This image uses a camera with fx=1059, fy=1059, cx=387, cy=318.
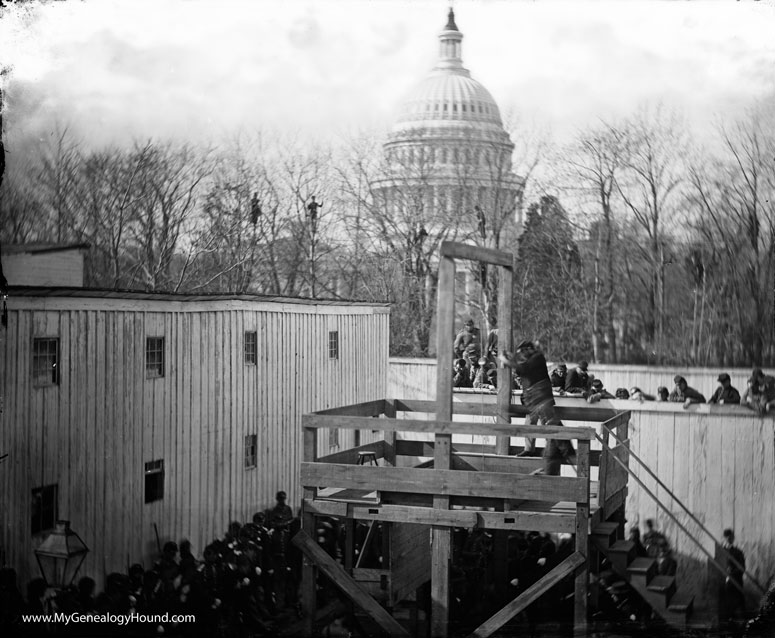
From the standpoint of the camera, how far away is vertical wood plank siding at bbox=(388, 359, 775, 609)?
7117mm

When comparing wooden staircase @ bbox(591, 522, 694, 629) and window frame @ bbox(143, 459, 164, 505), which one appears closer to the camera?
window frame @ bbox(143, 459, 164, 505)

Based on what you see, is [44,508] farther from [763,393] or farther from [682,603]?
[763,393]

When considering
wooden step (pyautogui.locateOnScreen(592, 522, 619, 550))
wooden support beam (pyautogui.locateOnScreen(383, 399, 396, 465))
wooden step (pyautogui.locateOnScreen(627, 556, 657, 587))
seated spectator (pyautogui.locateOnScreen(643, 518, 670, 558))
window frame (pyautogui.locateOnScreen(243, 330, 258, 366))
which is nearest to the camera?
wooden step (pyautogui.locateOnScreen(592, 522, 619, 550))

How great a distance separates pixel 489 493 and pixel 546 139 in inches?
90.2

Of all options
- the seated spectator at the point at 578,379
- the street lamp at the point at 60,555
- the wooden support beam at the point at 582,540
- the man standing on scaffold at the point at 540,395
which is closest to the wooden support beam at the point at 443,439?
the man standing on scaffold at the point at 540,395

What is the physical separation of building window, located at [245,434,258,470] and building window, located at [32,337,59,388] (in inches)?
55.3

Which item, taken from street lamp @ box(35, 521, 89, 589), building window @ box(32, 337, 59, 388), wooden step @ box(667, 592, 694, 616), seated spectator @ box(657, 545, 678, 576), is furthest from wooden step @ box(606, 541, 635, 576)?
building window @ box(32, 337, 59, 388)

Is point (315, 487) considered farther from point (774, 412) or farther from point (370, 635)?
point (774, 412)

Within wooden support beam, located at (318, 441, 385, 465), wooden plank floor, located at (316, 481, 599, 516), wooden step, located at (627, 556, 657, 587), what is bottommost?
wooden step, located at (627, 556, 657, 587)

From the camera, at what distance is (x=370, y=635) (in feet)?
24.0

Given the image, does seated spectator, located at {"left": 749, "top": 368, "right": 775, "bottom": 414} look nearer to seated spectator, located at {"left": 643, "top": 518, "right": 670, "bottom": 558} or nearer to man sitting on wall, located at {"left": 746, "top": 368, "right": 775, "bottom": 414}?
man sitting on wall, located at {"left": 746, "top": 368, "right": 775, "bottom": 414}

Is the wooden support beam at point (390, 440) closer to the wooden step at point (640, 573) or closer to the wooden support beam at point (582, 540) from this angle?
the wooden support beam at point (582, 540)

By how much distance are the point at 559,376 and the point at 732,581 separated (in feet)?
5.85

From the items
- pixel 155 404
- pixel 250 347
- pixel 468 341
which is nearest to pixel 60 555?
pixel 155 404
